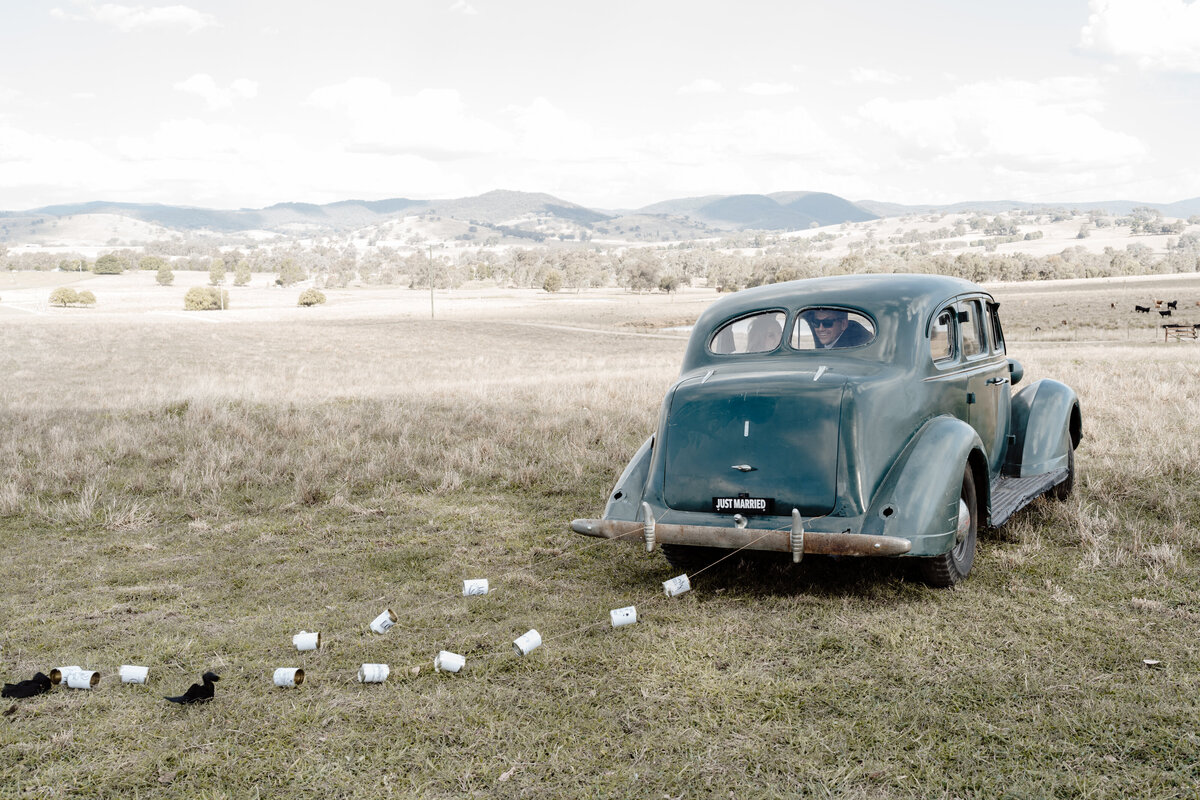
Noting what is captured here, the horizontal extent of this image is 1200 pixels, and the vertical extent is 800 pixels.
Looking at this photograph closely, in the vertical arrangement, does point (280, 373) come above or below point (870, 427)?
below

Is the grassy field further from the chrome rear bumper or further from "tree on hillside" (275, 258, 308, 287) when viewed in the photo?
"tree on hillside" (275, 258, 308, 287)

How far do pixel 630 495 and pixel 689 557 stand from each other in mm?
816

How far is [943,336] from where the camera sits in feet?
21.7

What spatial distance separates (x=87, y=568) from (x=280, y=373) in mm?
22107

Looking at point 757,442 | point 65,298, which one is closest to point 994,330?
point 757,442

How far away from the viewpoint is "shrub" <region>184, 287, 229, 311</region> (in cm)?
8312

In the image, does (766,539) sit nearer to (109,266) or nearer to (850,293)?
(850,293)

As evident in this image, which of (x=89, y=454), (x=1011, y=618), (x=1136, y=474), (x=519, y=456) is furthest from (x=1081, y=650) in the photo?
(x=89, y=454)

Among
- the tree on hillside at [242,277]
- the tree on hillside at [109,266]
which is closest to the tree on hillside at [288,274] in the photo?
the tree on hillside at [242,277]

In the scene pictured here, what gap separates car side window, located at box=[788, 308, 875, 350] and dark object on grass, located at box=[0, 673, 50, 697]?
5152 millimetres

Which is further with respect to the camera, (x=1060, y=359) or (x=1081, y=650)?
(x=1060, y=359)

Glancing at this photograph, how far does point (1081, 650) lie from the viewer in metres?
4.82

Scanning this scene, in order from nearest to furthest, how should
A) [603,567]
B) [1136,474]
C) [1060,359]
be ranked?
[603,567], [1136,474], [1060,359]

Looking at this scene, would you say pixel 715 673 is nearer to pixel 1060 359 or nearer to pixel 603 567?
pixel 603 567
